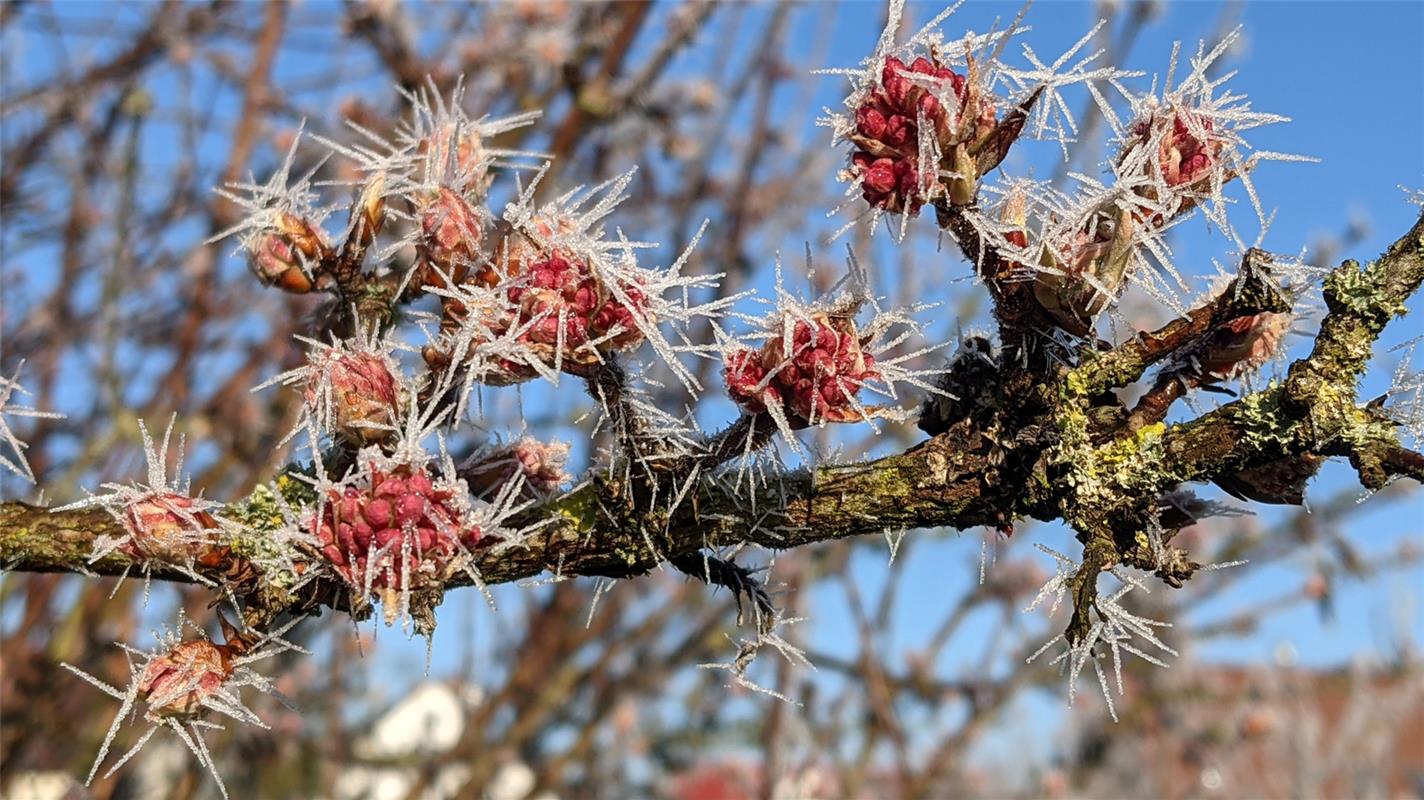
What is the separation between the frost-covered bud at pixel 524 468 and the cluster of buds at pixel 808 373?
0.31 metres

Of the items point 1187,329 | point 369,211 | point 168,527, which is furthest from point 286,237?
point 1187,329

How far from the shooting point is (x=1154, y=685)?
6.43 metres

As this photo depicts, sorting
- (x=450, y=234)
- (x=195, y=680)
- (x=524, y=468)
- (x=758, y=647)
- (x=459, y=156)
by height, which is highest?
(x=459, y=156)

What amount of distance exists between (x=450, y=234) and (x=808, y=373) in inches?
18.1

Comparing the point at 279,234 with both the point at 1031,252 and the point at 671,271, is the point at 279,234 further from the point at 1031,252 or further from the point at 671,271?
the point at 1031,252

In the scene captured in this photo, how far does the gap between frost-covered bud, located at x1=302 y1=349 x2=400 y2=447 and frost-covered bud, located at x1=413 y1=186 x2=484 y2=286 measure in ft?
0.44

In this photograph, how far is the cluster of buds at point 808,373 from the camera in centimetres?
124

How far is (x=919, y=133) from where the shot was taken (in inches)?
48.4

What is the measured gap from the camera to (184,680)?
4.45ft

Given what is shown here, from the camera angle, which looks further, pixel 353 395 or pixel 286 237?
pixel 286 237

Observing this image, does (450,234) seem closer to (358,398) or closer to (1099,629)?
(358,398)

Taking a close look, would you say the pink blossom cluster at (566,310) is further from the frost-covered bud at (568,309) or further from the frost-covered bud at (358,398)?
the frost-covered bud at (358,398)

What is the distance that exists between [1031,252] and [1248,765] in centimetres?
1079

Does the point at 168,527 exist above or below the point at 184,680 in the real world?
above
